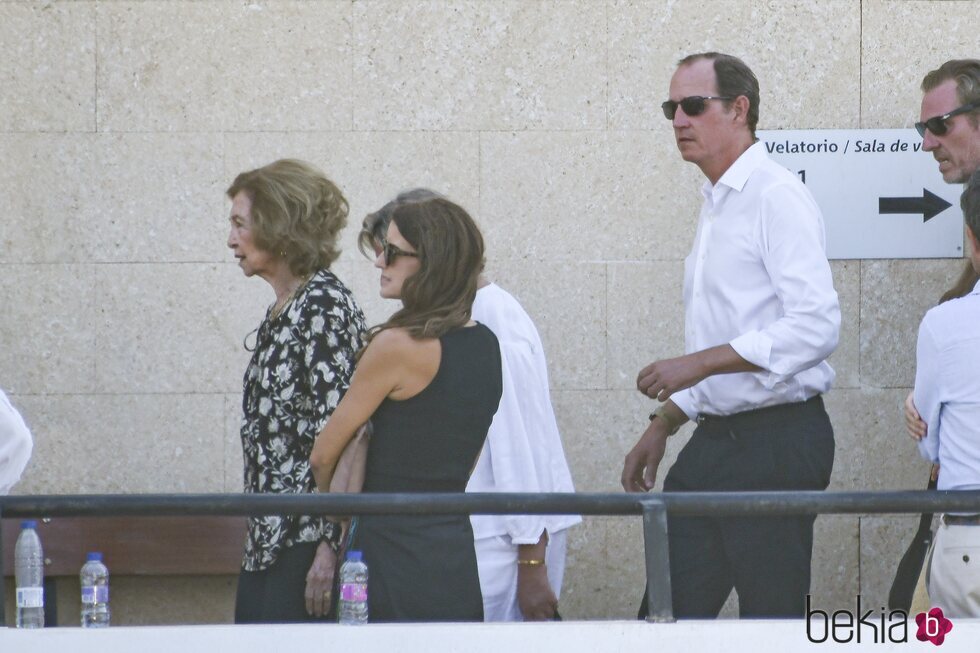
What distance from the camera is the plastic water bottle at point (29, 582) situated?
3908mm

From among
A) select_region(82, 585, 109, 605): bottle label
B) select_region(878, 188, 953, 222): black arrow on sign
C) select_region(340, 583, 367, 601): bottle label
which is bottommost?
select_region(82, 585, 109, 605): bottle label

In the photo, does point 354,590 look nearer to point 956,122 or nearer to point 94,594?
→ point 94,594

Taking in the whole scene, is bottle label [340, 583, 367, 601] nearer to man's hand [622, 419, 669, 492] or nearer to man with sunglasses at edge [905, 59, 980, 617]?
man's hand [622, 419, 669, 492]

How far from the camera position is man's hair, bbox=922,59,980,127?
5.04 metres

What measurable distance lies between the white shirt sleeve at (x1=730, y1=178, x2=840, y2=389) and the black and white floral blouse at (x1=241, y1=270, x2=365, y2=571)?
1098 millimetres

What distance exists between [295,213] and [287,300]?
30 cm

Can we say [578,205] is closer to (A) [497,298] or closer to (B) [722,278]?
(A) [497,298]

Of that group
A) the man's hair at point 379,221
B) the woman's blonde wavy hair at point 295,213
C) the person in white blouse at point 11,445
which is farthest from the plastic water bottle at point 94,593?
the man's hair at point 379,221

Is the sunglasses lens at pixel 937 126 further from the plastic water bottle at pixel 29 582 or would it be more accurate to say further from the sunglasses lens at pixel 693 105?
the plastic water bottle at pixel 29 582

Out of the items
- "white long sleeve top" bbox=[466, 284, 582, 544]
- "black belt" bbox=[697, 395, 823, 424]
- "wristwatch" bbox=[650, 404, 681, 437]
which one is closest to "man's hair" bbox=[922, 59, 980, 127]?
"black belt" bbox=[697, 395, 823, 424]

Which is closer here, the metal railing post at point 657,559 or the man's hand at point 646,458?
the metal railing post at point 657,559

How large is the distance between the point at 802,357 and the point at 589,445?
1.86m

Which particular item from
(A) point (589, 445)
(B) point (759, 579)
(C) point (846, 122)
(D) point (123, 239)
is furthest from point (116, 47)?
(B) point (759, 579)

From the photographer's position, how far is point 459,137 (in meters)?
6.07
